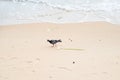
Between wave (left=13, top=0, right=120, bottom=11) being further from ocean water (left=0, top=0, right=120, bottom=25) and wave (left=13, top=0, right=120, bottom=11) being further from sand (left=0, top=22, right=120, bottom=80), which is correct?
sand (left=0, top=22, right=120, bottom=80)

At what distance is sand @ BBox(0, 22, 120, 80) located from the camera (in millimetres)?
4707

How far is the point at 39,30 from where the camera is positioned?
308 inches

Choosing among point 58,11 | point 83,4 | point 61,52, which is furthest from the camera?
point 83,4

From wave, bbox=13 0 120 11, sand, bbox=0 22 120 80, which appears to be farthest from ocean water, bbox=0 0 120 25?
sand, bbox=0 22 120 80

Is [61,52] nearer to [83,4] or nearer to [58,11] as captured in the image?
[58,11]

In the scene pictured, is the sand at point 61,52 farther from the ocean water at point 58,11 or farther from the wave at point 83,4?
the wave at point 83,4

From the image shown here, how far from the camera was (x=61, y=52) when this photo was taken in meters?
5.77

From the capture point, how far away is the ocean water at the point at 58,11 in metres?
8.97

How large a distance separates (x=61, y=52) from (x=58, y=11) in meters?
4.41

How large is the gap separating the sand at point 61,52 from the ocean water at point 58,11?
0.59 metres

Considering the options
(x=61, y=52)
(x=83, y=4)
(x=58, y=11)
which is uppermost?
(x=83, y=4)

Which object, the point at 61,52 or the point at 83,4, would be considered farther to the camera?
the point at 83,4

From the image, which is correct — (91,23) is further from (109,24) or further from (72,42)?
(72,42)

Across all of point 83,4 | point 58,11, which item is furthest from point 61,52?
point 83,4
